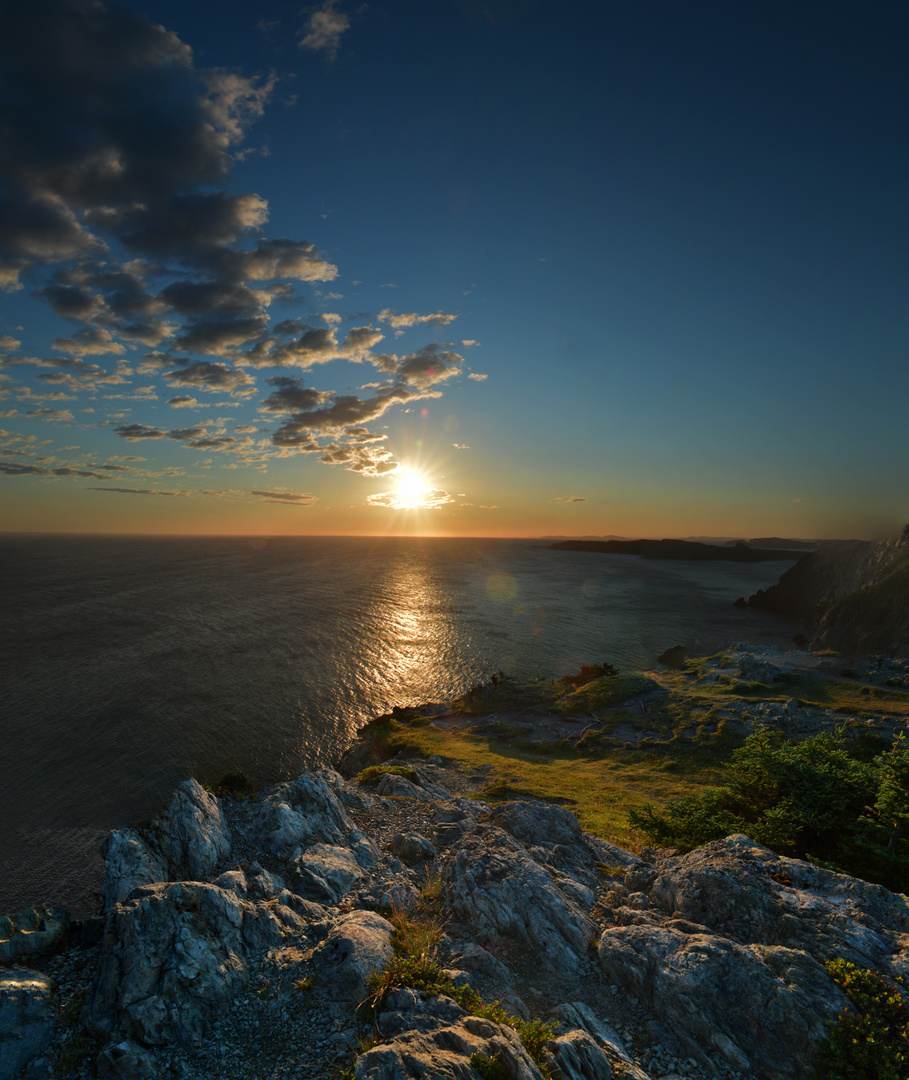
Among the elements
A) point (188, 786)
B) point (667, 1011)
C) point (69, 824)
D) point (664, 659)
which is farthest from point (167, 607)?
point (667, 1011)

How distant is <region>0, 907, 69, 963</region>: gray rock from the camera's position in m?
12.7

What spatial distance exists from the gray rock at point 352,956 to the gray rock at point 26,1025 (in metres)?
6.04

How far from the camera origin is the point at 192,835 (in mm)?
19984

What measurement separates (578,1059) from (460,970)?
3.74 meters

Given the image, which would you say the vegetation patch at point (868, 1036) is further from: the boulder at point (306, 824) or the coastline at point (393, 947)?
the boulder at point (306, 824)

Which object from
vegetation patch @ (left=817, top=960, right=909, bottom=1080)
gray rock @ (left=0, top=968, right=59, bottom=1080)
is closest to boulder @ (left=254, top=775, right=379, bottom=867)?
gray rock @ (left=0, top=968, right=59, bottom=1080)

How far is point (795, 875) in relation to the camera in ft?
46.9

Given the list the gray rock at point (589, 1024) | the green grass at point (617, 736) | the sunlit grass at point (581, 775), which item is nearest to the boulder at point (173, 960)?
the gray rock at point (589, 1024)

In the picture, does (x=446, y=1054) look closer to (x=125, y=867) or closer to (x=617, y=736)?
(x=125, y=867)

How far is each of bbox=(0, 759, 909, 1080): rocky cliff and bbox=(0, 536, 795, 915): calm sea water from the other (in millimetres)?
25659

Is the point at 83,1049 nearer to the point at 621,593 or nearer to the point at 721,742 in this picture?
the point at 721,742

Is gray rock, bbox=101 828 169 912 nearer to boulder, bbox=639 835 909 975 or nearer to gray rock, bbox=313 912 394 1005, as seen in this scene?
gray rock, bbox=313 912 394 1005

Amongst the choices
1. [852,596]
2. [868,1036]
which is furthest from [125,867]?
[852,596]

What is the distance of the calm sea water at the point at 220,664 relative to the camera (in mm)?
40219
